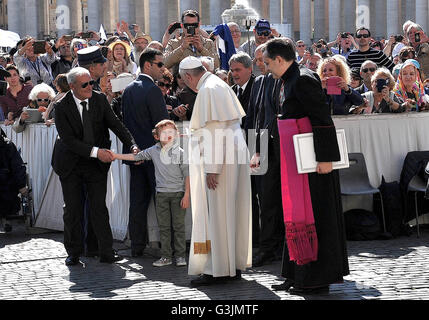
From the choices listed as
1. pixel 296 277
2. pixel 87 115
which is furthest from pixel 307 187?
pixel 87 115

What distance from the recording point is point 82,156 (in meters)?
10.5

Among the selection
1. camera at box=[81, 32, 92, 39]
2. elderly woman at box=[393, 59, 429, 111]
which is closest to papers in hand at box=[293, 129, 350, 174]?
elderly woman at box=[393, 59, 429, 111]

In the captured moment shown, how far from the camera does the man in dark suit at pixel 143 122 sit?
1078 cm

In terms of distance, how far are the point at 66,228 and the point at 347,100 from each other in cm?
392

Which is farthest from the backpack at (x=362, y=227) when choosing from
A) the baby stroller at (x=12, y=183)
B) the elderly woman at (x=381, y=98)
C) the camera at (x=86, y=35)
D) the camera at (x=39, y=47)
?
the camera at (x=86, y=35)

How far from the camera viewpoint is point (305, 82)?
27.7 feet

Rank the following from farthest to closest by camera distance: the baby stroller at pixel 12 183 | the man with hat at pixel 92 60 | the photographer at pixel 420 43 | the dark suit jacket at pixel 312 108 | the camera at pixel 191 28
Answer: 1. the photographer at pixel 420 43
2. the camera at pixel 191 28
3. the baby stroller at pixel 12 183
4. the man with hat at pixel 92 60
5. the dark suit jacket at pixel 312 108

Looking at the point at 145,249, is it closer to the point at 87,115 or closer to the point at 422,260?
the point at 87,115

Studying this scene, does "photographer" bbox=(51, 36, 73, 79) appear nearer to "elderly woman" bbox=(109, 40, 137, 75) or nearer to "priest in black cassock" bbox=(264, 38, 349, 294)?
"elderly woman" bbox=(109, 40, 137, 75)

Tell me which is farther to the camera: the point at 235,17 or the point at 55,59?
the point at 235,17

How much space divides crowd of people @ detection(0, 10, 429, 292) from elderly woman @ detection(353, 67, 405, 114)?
0.02m

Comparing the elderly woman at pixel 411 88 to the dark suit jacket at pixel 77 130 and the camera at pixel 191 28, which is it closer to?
the camera at pixel 191 28

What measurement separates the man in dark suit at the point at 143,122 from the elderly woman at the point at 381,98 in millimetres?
2955

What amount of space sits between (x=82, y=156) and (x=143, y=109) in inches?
33.6
